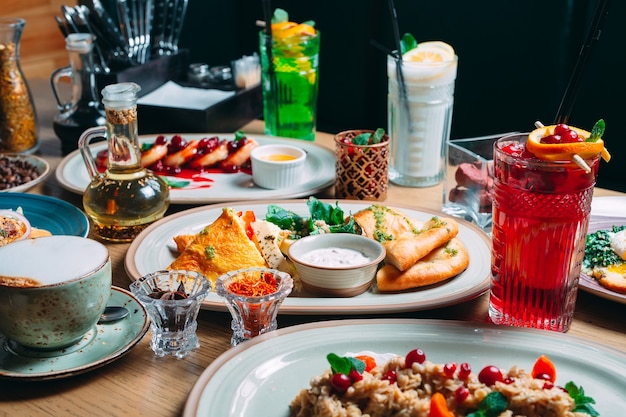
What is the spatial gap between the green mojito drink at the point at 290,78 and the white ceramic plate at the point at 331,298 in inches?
26.4

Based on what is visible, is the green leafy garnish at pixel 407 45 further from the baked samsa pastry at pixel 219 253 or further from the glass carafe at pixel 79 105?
the glass carafe at pixel 79 105

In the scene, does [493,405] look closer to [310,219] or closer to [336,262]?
[336,262]

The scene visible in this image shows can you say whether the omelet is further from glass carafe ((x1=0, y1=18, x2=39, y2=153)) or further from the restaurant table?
glass carafe ((x1=0, y1=18, x2=39, y2=153))

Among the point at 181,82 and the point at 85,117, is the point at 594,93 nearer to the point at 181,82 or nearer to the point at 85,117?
the point at 181,82

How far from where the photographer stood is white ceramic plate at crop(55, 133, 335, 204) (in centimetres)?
183

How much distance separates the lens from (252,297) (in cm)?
114

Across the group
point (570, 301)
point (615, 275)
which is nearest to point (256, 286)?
point (570, 301)

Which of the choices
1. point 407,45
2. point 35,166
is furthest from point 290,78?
point 35,166

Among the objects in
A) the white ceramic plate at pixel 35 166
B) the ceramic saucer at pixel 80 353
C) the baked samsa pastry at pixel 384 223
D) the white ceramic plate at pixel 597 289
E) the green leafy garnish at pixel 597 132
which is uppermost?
the green leafy garnish at pixel 597 132

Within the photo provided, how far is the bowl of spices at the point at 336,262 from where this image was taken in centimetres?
128

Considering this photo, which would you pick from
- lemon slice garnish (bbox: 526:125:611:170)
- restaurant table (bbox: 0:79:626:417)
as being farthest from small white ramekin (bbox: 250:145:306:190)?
lemon slice garnish (bbox: 526:125:611:170)

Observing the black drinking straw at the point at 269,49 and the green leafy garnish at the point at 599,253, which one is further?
the black drinking straw at the point at 269,49

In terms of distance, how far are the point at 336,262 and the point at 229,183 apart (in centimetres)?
72

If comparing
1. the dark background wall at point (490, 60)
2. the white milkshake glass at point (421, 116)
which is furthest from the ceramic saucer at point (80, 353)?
the dark background wall at point (490, 60)
